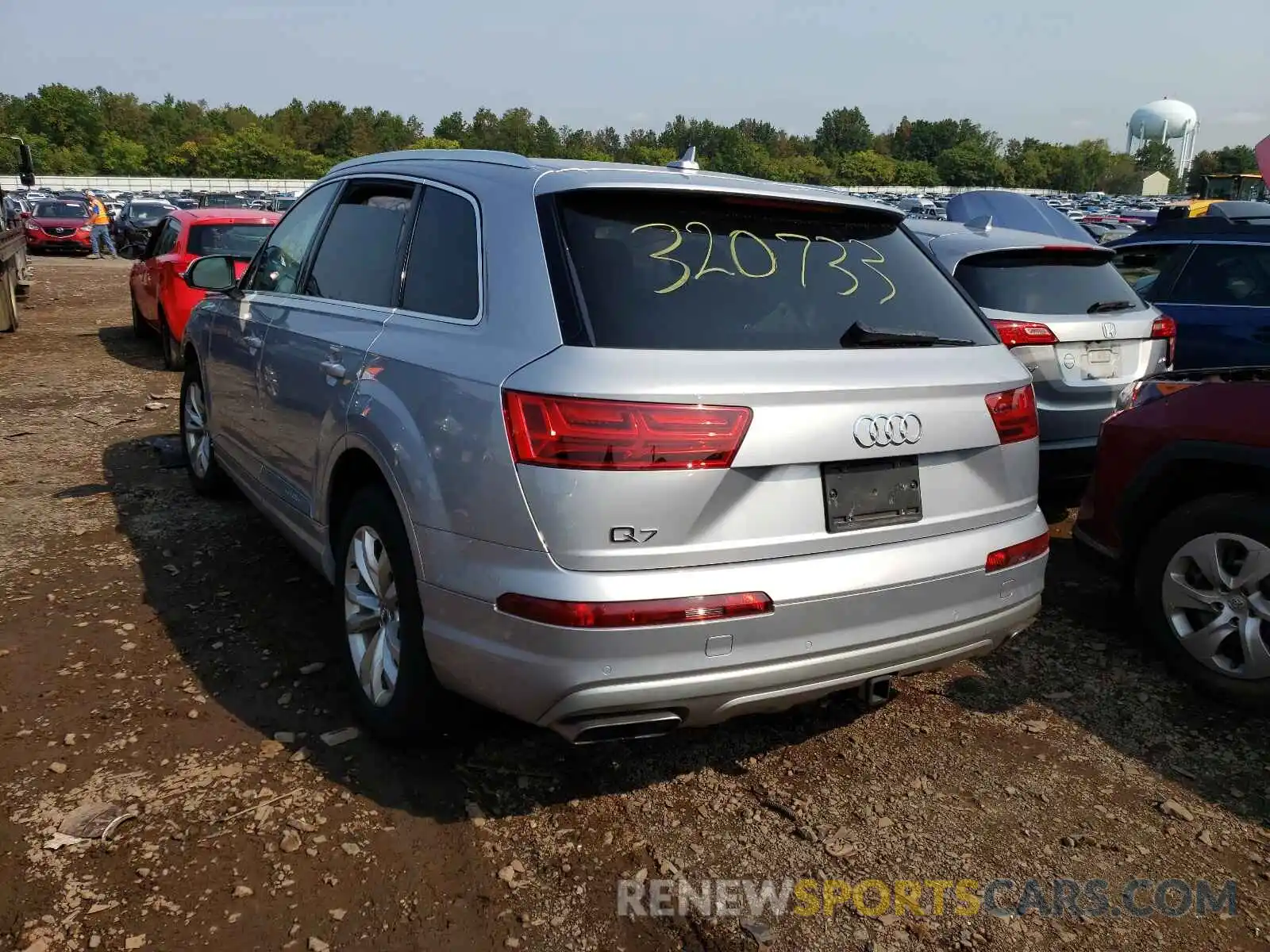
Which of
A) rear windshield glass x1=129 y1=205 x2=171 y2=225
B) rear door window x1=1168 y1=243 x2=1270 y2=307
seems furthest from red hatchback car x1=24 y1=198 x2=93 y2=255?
rear door window x1=1168 y1=243 x2=1270 y2=307

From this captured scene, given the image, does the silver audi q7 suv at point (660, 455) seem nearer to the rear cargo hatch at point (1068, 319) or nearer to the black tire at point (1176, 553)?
the black tire at point (1176, 553)

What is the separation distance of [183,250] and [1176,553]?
9.78 m

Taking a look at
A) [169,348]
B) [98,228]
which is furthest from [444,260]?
[98,228]

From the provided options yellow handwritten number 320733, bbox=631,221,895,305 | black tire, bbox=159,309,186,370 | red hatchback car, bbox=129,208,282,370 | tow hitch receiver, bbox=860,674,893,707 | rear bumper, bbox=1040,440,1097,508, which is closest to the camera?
yellow handwritten number 320733, bbox=631,221,895,305

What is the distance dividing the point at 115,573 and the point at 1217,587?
4.88m

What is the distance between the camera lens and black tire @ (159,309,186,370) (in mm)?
10547

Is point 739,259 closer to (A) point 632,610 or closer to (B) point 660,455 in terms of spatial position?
(B) point 660,455

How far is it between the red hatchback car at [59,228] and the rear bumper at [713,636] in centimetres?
3293

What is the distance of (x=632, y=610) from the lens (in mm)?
2424

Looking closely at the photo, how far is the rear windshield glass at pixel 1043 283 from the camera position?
18.7ft

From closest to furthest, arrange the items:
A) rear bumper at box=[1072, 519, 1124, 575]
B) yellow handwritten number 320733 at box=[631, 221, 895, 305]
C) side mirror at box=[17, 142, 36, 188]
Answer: yellow handwritten number 320733 at box=[631, 221, 895, 305], rear bumper at box=[1072, 519, 1124, 575], side mirror at box=[17, 142, 36, 188]

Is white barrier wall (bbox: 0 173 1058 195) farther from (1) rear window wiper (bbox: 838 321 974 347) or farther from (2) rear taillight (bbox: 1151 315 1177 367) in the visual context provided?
(1) rear window wiper (bbox: 838 321 974 347)

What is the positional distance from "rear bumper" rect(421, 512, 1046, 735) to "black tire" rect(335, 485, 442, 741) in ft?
0.43

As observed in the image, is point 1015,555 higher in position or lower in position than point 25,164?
lower
